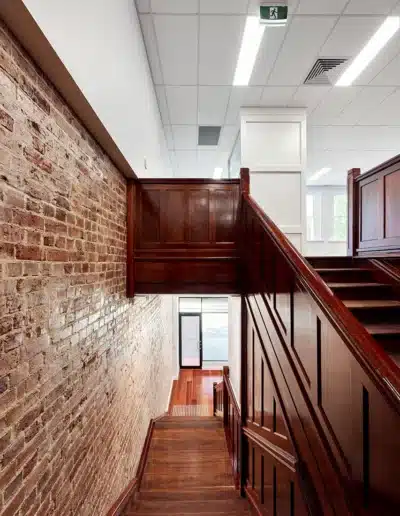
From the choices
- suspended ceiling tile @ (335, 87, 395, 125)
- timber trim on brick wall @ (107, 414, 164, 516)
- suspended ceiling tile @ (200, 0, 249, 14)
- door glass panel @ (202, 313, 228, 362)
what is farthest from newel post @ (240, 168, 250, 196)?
door glass panel @ (202, 313, 228, 362)

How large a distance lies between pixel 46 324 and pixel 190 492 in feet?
9.97

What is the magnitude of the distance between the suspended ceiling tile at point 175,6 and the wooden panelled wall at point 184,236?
165cm

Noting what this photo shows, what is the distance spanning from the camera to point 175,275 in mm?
3740

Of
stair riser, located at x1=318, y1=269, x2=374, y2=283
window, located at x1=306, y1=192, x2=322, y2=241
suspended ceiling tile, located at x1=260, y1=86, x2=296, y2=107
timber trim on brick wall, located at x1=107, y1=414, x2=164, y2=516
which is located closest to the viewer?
timber trim on brick wall, located at x1=107, y1=414, x2=164, y2=516

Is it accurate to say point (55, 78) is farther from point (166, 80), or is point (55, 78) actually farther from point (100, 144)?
point (166, 80)

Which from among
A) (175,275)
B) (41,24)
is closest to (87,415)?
(175,275)

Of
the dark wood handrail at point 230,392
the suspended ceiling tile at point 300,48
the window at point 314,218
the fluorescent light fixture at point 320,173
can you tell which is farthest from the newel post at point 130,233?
the window at point 314,218

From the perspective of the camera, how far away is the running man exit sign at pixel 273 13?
10.2ft

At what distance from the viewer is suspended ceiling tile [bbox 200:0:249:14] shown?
3150mm

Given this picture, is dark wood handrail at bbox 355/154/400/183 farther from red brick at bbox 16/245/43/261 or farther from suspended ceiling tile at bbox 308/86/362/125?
red brick at bbox 16/245/43/261

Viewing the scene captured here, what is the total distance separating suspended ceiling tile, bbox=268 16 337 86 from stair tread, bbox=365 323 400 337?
3071 millimetres

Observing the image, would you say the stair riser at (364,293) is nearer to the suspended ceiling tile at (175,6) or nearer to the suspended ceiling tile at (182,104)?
the suspended ceiling tile at (175,6)

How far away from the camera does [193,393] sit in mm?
10188

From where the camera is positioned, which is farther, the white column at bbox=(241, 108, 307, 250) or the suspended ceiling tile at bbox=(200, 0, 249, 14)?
the white column at bbox=(241, 108, 307, 250)
